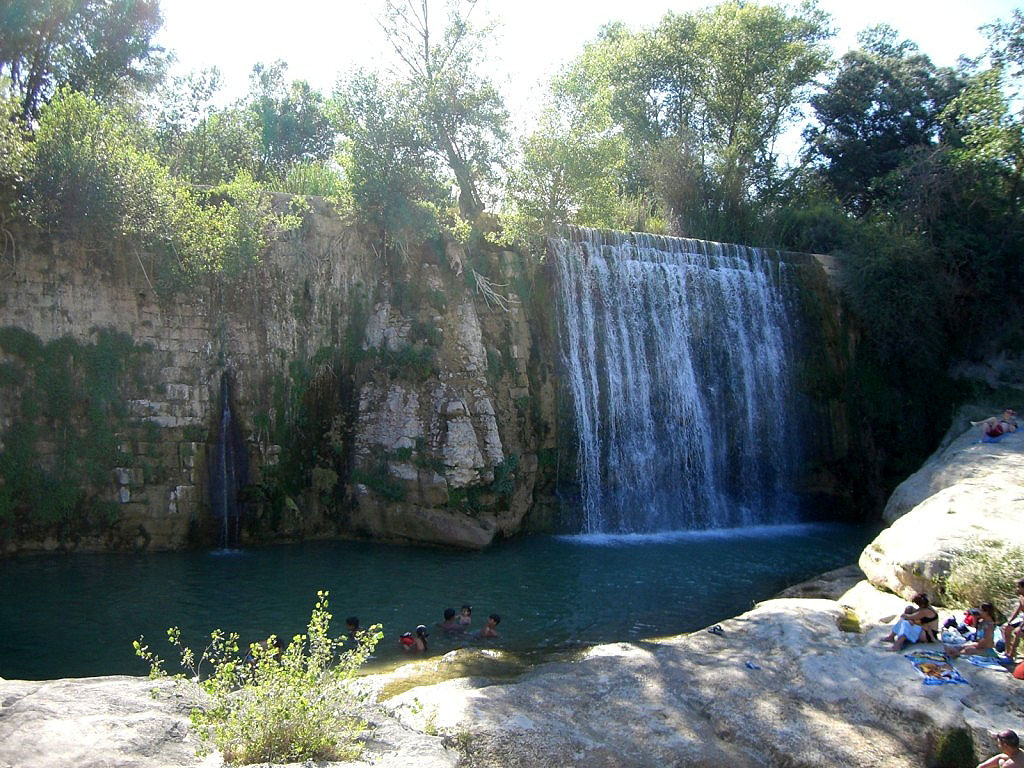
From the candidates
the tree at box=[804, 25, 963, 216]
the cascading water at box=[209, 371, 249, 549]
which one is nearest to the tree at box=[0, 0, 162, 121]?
the cascading water at box=[209, 371, 249, 549]

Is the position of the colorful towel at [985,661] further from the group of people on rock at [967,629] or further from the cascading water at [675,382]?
the cascading water at [675,382]

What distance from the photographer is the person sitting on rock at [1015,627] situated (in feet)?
24.3

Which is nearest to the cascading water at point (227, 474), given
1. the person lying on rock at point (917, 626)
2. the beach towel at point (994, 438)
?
the person lying on rock at point (917, 626)

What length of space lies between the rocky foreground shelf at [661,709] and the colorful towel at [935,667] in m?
0.09

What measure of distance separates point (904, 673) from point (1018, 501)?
511cm

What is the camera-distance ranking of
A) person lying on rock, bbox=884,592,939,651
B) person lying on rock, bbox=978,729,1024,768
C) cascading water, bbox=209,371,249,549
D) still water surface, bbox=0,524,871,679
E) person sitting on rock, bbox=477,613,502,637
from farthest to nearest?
cascading water, bbox=209,371,249,549 < person sitting on rock, bbox=477,613,502,637 < still water surface, bbox=0,524,871,679 < person lying on rock, bbox=884,592,939,651 < person lying on rock, bbox=978,729,1024,768

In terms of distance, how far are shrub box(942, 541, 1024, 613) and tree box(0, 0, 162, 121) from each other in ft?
65.3

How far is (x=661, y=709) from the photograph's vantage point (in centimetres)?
667

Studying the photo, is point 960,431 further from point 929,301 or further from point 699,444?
point 699,444

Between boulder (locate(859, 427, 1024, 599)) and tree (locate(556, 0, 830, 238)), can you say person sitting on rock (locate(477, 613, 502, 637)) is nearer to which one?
boulder (locate(859, 427, 1024, 599))

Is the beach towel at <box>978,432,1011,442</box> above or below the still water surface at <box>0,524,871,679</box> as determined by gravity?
above

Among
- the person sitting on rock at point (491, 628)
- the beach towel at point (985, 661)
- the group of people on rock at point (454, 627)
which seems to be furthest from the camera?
the person sitting on rock at point (491, 628)

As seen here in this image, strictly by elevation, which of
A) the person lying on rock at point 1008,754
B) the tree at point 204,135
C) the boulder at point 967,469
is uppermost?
the tree at point 204,135

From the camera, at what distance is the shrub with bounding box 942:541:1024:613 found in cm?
839
